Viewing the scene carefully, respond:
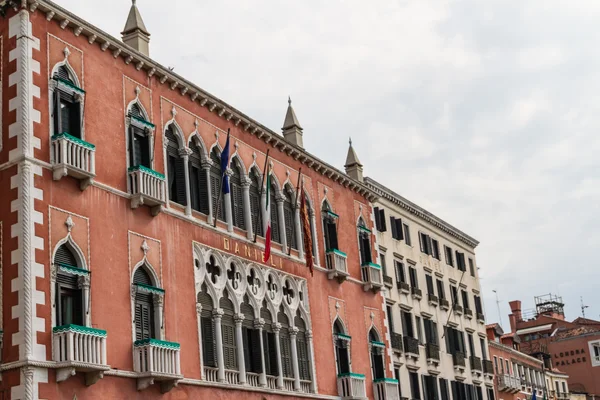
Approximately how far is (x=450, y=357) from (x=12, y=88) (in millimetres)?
29045

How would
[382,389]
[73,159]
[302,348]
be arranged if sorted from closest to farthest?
[73,159], [302,348], [382,389]

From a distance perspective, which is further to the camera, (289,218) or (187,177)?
(289,218)

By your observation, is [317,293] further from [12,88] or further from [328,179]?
[12,88]

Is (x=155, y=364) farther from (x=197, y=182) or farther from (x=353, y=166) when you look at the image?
(x=353, y=166)

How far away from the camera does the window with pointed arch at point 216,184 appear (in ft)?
88.2

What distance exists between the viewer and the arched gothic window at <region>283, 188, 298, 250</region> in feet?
100

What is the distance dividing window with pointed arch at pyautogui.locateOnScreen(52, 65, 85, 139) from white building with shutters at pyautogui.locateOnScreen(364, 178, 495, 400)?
19.2m

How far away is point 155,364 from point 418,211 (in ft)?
82.7

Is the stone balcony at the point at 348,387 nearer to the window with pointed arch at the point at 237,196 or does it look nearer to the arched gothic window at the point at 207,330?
the window with pointed arch at the point at 237,196

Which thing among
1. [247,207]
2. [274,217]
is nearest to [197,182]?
[247,207]

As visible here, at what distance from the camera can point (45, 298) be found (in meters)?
19.6

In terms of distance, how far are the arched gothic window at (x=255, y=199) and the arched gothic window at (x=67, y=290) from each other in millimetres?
8296

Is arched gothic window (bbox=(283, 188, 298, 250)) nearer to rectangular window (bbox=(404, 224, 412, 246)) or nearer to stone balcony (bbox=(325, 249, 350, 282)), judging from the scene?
stone balcony (bbox=(325, 249, 350, 282))

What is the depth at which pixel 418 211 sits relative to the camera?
4509 cm
